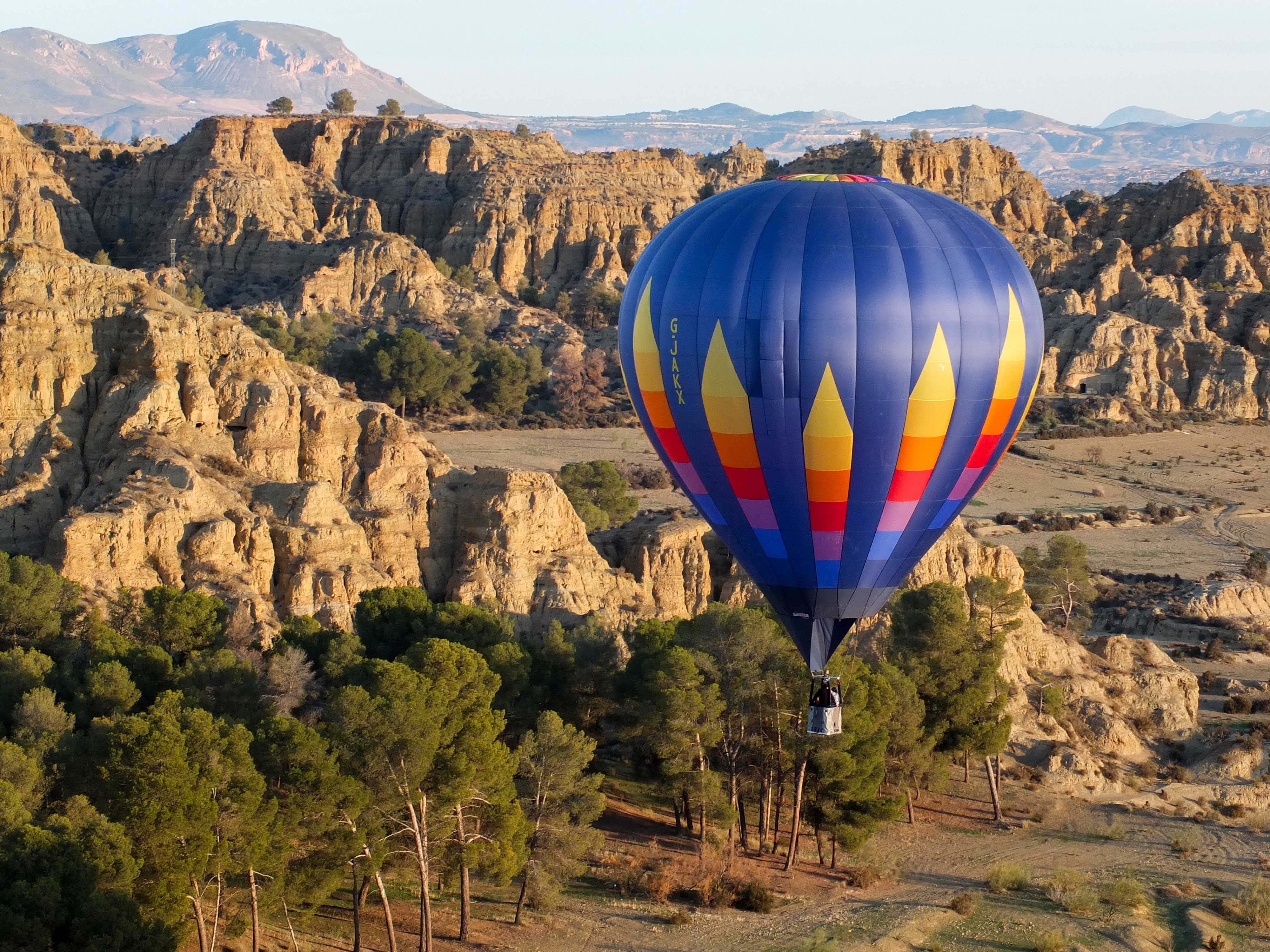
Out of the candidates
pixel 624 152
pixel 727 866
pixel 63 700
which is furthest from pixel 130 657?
pixel 624 152

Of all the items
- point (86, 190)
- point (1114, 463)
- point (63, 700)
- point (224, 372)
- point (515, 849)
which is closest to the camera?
point (515, 849)

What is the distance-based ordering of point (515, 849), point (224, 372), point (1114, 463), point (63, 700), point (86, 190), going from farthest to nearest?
point (86, 190)
point (1114, 463)
point (224, 372)
point (63, 700)
point (515, 849)

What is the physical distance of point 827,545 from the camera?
984 inches

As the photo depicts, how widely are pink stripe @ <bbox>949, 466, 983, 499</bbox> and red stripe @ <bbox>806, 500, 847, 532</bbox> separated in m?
1.95

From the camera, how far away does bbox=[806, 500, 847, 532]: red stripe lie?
971 inches

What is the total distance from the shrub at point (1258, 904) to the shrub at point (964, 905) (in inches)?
186

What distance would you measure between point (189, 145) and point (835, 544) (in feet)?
320

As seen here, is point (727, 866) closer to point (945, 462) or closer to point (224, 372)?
point (945, 462)

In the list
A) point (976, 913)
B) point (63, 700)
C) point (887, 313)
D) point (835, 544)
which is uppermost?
point (887, 313)

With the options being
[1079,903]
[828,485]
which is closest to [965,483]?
[828,485]

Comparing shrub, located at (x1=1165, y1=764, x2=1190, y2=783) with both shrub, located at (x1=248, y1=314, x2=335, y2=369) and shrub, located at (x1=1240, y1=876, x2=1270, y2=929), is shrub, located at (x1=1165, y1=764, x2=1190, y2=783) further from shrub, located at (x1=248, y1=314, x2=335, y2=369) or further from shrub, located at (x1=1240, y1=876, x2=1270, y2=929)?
shrub, located at (x1=248, y1=314, x2=335, y2=369)

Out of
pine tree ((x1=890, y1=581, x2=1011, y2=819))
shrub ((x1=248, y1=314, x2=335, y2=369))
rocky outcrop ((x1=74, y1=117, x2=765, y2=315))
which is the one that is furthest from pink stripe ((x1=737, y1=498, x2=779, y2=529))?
rocky outcrop ((x1=74, y1=117, x2=765, y2=315))

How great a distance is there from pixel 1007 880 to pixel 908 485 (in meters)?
9.04

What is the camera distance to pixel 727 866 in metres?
28.9
